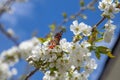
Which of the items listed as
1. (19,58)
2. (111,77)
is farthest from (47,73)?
(111,77)

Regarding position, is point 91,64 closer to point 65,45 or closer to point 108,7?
point 65,45

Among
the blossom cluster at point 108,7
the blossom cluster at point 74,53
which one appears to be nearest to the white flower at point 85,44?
the blossom cluster at point 74,53

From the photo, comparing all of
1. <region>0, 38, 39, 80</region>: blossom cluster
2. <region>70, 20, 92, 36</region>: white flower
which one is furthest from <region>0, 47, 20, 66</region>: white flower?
<region>70, 20, 92, 36</region>: white flower

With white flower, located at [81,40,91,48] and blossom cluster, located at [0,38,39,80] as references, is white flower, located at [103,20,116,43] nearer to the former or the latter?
white flower, located at [81,40,91,48]

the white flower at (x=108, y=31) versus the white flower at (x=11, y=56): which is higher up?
the white flower at (x=11, y=56)

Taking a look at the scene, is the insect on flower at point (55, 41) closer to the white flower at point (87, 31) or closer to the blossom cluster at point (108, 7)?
the white flower at point (87, 31)

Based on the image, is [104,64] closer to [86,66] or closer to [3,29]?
[3,29]

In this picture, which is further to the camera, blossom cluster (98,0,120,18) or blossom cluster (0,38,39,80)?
blossom cluster (0,38,39,80)

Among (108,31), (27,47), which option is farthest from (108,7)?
(27,47)
